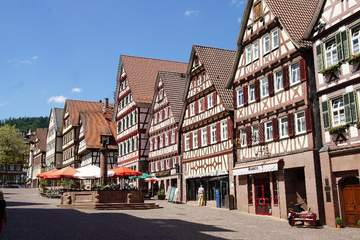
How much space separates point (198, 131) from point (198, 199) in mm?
5151

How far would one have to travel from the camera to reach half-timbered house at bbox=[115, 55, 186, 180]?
48312mm

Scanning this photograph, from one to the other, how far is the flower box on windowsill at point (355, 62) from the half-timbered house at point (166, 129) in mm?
21322

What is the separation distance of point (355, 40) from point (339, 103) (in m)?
2.85

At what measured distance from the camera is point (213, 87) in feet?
111

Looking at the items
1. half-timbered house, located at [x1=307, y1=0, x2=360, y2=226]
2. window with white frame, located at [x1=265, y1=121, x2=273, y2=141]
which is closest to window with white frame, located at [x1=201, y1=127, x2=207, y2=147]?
window with white frame, located at [x1=265, y1=121, x2=273, y2=141]

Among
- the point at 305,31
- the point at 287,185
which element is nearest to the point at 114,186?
the point at 287,185

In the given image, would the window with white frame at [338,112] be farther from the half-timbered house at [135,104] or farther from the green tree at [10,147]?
the green tree at [10,147]

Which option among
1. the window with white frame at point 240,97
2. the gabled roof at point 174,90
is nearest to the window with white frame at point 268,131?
the window with white frame at point 240,97

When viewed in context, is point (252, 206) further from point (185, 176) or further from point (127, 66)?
point (127, 66)

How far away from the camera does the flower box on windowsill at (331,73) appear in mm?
21022

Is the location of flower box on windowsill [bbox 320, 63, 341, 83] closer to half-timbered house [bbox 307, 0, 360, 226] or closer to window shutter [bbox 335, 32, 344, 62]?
half-timbered house [bbox 307, 0, 360, 226]

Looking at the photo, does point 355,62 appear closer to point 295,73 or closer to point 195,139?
point 295,73

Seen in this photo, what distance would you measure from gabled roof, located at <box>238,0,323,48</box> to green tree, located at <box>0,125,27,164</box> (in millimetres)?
65700

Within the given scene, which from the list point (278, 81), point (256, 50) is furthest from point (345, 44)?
point (256, 50)
